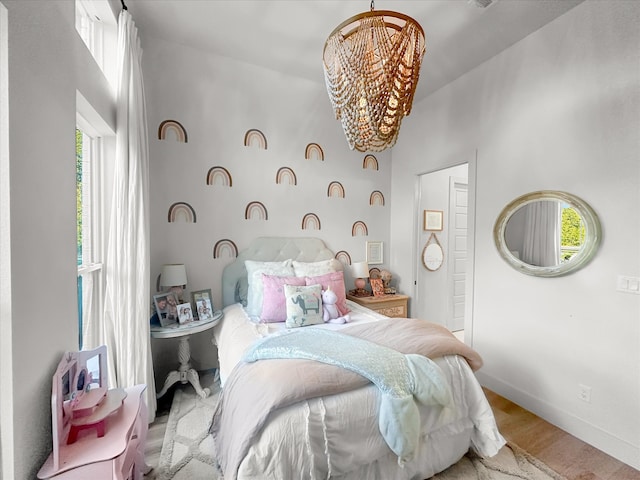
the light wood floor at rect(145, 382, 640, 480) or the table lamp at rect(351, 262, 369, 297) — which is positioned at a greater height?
the table lamp at rect(351, 262, 369, 297)

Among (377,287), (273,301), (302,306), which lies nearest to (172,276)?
(273,301)

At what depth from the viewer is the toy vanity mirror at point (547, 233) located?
1.98 meters

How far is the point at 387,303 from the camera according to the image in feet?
10.5

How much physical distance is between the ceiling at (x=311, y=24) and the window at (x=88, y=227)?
3.81 ft

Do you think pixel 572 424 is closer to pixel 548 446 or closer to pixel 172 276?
pixel 548 446

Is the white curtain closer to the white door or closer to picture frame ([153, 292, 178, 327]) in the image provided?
picture frame ([153, 292, 178, 327])

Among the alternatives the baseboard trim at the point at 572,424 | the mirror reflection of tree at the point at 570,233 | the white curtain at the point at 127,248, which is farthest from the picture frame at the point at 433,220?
the white curtain at the point at 127,248

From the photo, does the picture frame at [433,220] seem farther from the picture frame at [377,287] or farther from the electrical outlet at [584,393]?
the electrical outlet at [584,393]

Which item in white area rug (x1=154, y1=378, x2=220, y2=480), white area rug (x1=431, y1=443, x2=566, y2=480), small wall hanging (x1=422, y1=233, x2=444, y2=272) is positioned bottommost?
white area rug (x1=431, y1=443, x2=566, y2=480)

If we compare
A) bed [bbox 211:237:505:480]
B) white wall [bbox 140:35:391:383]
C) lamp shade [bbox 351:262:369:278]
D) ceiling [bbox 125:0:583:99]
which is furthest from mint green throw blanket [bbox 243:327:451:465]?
ceiling [bbox 125:0:583:99]

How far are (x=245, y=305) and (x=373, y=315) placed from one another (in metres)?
1.19

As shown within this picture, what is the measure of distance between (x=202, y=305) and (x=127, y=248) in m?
0.81

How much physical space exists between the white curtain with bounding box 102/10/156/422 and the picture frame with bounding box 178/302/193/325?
0.31m

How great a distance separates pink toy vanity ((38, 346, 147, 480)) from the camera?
0.96m
